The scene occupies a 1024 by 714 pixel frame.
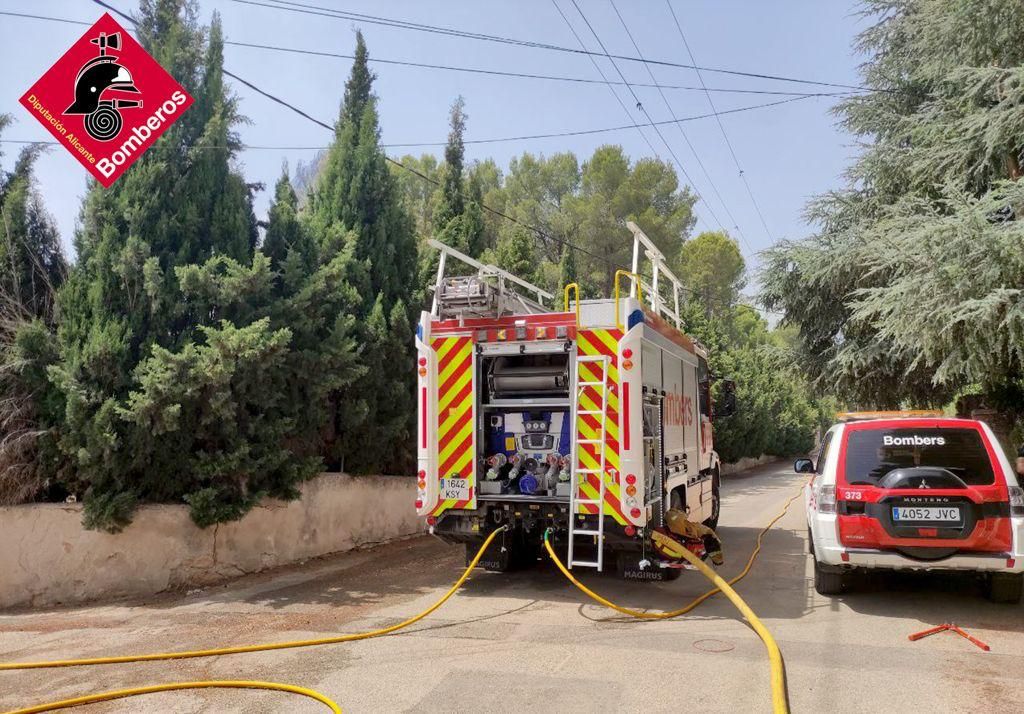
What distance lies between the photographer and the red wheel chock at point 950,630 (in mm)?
5565

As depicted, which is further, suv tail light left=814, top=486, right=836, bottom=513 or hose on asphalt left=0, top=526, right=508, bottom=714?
suv tail light left=814, top=486, right=836, bottom=513

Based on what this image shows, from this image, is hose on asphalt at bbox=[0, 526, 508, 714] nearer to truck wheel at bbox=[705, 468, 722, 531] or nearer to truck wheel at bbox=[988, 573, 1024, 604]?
truck wheel at bbox=[988, 573, 1024, 604]

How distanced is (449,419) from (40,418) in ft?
15.0

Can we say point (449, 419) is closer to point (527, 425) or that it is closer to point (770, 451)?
point (527, 425)

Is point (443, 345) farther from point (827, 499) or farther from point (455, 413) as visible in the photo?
point (827, 499)

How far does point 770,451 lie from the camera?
4534 centimetres

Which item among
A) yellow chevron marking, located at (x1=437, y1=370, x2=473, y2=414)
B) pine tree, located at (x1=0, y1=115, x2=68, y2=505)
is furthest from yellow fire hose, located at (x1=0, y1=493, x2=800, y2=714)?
pine tree, located at (x1=0, y1=115, x2=68, y2=505)

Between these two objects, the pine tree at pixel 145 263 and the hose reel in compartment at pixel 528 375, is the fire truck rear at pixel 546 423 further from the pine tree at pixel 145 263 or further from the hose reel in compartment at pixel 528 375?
the pine tree at pixel 145 263

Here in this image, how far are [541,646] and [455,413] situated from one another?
9.20 feet

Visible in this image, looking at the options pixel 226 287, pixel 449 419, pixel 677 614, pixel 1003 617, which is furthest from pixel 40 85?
pixel 1003 617

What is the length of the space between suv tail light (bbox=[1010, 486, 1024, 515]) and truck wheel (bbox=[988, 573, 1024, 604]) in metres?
0.66

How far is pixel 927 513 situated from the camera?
646cm

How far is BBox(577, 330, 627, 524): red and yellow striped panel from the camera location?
278 inches

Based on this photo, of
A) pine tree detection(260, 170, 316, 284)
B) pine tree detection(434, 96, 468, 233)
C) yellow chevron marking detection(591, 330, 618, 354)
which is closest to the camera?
yellow chevron marking detection(591, 330, 618, 354)
